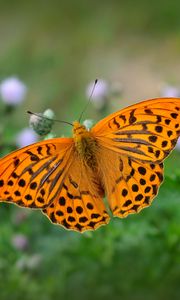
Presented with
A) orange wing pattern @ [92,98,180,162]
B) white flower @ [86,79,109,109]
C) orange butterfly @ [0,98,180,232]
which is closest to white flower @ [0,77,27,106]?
white flower @ [86,79,109,109]

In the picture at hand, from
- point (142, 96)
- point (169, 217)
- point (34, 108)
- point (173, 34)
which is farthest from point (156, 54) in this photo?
point (169, 217)

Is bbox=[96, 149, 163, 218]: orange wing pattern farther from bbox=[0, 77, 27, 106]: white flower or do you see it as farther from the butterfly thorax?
bbox=[0, 77, 27, 106]: white flower

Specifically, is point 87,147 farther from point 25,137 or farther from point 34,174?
point 25,137

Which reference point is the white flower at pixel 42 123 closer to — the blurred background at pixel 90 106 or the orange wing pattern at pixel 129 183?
the orange wing pattern at pixel 129 183

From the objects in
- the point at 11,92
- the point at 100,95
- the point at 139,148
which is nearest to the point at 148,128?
the point at 139,148

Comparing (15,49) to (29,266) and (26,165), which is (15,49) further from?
(26,165)

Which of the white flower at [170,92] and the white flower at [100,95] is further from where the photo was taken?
the white flower at [100,95]

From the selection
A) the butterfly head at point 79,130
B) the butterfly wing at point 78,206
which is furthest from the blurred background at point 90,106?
the butterfly head at point 79,130

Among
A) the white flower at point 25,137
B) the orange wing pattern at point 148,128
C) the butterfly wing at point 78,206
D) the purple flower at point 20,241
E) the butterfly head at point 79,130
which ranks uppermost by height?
the orange wing pattern at point 148,128
